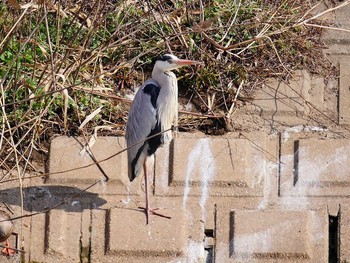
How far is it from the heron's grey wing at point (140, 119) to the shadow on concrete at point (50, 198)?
245 mm

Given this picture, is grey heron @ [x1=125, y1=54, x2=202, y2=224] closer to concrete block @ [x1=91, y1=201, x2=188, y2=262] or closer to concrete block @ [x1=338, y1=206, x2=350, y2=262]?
concrete block @ [x1=91, y1=201, x2=188, y2=262]

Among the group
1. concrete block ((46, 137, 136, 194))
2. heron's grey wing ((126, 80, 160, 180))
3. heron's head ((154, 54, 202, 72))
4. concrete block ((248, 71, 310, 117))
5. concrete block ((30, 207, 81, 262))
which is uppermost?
heron's head ((154, 54, 202, 72))

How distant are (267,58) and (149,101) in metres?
0.89

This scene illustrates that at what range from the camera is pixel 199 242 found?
4.88 meters

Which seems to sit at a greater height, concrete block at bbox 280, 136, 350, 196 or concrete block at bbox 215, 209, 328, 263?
concrete block at bbox 280, 136, 350, 196

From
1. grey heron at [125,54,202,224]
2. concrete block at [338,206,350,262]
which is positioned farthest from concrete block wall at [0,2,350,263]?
grey heron at [125,54,202,224]

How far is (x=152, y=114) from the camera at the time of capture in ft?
17.1

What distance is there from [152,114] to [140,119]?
88 millimetres

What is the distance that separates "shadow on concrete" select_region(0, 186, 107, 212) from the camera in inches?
198

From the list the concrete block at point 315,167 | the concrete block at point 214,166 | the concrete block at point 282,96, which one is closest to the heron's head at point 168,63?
the concrete block at point 214,166

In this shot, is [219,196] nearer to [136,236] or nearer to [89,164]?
[136,236]

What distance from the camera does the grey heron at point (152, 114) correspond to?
5074 millimetres

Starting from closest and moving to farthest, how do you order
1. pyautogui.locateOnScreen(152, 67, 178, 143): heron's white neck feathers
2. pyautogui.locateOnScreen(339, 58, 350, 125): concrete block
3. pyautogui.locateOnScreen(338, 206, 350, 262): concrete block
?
pyautogui.locateOnScreen(338, 206, 350, 262): concrete block, pyautogui.locateOnScreen(152, 67, 178, 143): heron's white neck feathers, pyautogui.locateOnScreen(339, 58, 350, 125): concrete block

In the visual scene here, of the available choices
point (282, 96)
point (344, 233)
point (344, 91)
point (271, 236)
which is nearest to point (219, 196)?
point (271, 236)
